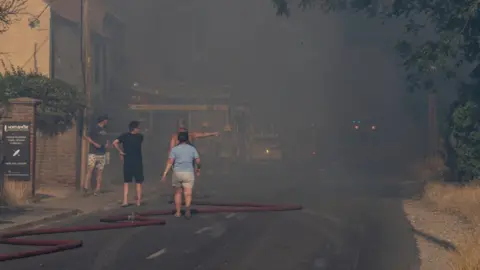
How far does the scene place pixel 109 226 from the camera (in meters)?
12.6

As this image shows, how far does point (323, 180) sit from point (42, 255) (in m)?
18.8

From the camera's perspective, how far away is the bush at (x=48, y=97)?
20078 millimetres

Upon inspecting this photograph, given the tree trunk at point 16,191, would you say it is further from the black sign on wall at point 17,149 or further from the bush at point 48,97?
the bush at point 48,97

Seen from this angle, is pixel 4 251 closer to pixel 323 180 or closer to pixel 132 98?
pixel 323 180

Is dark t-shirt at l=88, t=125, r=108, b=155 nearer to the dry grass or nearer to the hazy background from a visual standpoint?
the dry grass

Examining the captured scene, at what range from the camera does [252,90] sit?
120 ft

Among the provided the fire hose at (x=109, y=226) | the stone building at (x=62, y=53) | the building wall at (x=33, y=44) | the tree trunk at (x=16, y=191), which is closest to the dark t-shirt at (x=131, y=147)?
the fire hose at (x=109, y=226)

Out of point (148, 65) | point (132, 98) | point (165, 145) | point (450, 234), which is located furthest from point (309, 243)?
point (148, 65)

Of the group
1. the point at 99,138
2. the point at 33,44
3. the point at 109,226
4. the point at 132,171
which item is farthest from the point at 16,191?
the point at 33,44

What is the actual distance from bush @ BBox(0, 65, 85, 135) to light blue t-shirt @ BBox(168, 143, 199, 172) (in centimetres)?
622

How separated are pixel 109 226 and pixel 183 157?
241cm

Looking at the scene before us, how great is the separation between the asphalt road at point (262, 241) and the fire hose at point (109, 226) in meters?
0.14

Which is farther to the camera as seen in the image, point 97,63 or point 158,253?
point 97,63

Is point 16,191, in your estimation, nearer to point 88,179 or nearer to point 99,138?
point 88,179
